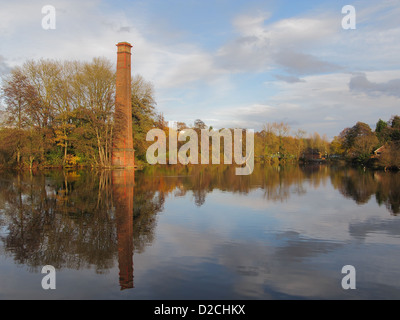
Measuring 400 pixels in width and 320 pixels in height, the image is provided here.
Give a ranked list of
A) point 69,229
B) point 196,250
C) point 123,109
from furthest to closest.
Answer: point 123,109 → point 69,229 → point 196,250

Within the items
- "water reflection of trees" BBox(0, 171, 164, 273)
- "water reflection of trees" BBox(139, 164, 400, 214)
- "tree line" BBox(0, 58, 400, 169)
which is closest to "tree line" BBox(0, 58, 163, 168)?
"tree line" BBox(0, 58, 400, 169)

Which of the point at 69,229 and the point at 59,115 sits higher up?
the point at 59,115

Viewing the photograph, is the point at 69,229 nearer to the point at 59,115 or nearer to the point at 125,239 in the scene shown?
the point at 125,239

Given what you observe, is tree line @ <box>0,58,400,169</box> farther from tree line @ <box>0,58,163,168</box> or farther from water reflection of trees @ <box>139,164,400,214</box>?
water reflection of trees @ <box>139,164,400,214</box>

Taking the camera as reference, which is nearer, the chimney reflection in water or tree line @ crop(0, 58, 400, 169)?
the chimney reflection in water

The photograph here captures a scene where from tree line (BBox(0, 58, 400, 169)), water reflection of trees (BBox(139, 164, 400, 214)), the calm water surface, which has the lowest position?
the calm water surface

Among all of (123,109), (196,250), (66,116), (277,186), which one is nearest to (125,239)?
(196,250)

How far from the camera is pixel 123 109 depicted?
34.0 meters

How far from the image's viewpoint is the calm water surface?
4559 millimetres

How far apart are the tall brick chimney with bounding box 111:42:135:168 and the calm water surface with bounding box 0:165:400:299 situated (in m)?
23.3

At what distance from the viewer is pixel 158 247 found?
21.6 feet

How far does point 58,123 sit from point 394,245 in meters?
38.1

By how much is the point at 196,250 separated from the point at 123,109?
29.8m
